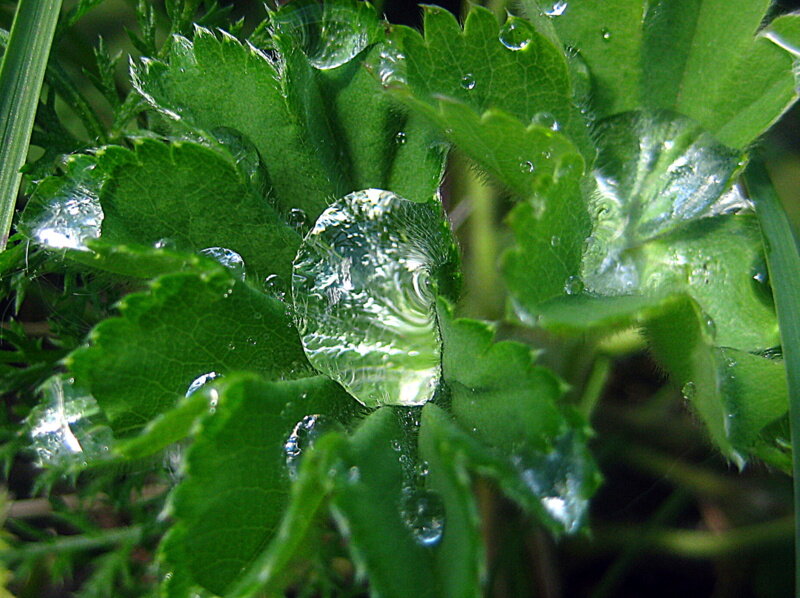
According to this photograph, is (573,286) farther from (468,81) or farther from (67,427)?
(67,427)

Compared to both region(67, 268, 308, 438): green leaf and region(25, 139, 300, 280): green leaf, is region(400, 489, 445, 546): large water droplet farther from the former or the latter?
region(25, 139, 300, 280): green leaf

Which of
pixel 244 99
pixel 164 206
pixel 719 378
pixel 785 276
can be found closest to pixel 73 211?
pixel 164 206

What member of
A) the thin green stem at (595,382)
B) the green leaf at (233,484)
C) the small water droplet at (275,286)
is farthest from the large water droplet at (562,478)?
the thin green stem at (595,382)

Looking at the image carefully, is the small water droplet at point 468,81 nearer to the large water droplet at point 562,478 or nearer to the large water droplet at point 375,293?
the large water droplet at point 375,293

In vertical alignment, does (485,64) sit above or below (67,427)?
above

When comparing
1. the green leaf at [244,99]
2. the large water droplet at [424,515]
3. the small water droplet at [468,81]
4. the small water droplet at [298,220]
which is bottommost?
the large water droplet at [424,515]

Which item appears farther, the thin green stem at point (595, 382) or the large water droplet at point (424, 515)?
the thin green stem at point (595, 382)

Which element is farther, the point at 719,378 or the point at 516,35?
the point at 516,35

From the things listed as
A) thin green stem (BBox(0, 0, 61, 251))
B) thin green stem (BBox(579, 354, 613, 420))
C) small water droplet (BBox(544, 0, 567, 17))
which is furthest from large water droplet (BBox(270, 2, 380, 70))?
thin green stem (BBox(579, 354, 613, 420))

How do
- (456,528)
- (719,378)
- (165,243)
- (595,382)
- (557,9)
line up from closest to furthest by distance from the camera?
(456,528) → (719,378) → (165,243) → (557,9) → (595,382)
